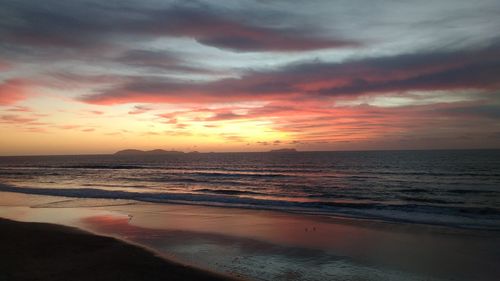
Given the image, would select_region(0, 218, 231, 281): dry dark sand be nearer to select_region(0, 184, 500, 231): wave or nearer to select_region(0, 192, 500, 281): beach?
select_region(0, 192, 500, 281): beach

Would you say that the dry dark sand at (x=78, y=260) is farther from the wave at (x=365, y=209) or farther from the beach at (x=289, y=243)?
the wave at (x=365, y=209)

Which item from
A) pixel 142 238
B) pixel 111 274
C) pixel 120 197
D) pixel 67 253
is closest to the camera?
pixel 111 274

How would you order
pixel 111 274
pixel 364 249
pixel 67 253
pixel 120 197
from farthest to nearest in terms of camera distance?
1. pixel 120 197
2. pixel 364 249
3. pixel 67 253
4. pixel 111 274

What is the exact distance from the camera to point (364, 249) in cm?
1009

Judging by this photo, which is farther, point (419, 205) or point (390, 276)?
point (419, 205)

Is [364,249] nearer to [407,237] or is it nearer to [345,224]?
[407,237]

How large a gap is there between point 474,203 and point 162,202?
1983cm

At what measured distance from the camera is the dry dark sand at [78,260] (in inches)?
286

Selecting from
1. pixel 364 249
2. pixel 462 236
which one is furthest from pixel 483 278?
pixel 462 236

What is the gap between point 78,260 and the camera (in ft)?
27.8

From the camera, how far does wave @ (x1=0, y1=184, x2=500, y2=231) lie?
1541 cm

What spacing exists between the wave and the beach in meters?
1.72

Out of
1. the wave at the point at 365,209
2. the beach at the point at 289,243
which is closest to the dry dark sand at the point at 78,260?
the beach at the point at 289,243

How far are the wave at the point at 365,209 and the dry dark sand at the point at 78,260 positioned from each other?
11046 mm
